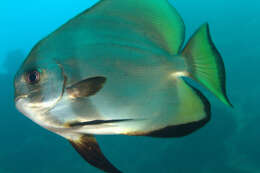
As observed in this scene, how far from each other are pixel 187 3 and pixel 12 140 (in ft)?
81.1

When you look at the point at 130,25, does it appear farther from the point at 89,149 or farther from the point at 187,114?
the point at 89,149

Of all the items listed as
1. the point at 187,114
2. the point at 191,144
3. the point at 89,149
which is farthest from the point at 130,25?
the point at 191,144

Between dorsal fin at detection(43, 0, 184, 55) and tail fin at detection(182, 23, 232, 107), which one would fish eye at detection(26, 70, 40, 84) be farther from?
tail fin at detection(182, 23, 232, 107)

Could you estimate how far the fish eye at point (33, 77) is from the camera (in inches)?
27.7

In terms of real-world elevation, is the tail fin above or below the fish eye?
below

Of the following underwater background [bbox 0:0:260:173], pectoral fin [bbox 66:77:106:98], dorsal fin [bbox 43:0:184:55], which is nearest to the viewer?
pectoral fin [bbox 66:77:106:98]

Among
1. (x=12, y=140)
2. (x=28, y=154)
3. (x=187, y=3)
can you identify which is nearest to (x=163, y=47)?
(x=28, y=154)

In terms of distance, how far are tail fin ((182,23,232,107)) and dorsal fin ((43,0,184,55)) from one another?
11 cm

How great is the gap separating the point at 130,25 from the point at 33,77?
1.36ft

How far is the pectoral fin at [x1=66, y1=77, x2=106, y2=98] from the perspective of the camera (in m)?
0.65

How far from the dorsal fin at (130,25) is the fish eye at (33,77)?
0.15 meters

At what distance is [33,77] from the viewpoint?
2.31 ft

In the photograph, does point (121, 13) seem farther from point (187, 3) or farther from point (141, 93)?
point (187, 3)

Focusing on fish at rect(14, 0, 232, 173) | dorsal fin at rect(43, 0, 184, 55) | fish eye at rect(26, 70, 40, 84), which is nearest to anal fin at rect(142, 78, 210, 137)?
fish at rect(14, 0, 232, 173)
